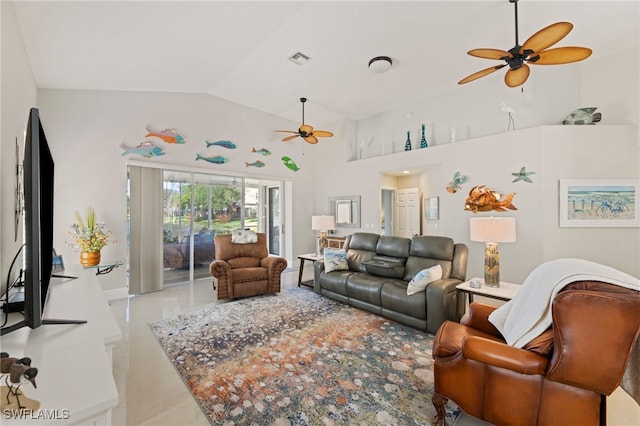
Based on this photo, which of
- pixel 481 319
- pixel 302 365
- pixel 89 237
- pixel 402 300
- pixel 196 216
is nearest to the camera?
pixel 481 319

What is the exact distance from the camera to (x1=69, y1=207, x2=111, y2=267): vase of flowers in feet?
12.6

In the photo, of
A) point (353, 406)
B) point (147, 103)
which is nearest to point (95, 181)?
point (147, 103)

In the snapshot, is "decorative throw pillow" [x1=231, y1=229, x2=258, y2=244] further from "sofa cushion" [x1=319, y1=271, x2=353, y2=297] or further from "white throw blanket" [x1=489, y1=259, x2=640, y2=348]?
"white throw blanket" [x1=489, y1=259, x2=640, y2=348]

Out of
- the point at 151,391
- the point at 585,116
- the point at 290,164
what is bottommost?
the point at 151,391

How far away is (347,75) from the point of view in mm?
4613

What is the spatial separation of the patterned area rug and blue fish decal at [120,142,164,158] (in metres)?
2.85

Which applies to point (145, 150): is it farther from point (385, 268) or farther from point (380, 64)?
point (385, 268)

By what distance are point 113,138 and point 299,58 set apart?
3.21 m

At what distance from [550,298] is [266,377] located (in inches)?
81.1

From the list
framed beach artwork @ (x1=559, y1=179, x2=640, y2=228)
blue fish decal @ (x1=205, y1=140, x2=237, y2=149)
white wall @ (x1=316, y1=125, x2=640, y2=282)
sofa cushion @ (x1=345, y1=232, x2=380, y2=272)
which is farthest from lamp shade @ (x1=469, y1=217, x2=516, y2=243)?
blue fish decal @ (x1=205, y1=140, x2=237, y2=149)

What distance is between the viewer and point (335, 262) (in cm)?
434

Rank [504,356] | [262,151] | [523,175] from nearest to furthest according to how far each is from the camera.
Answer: [504,356] < [523,175] < [262,151]

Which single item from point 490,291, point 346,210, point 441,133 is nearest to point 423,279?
point 490,291

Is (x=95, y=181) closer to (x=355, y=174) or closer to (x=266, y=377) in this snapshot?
(x=266, y=377)
